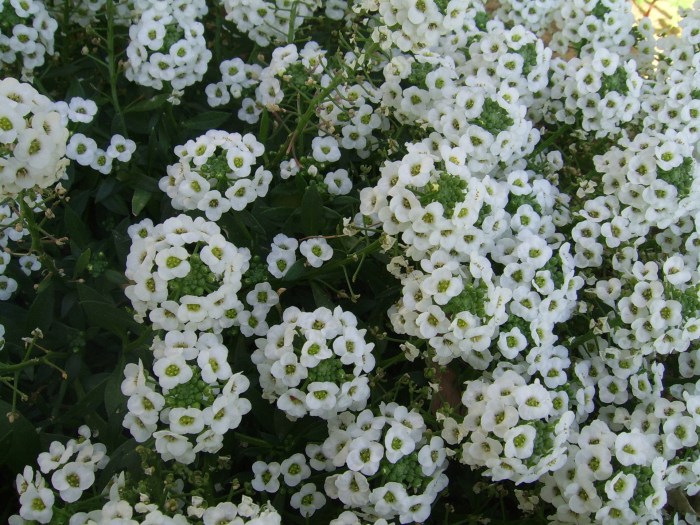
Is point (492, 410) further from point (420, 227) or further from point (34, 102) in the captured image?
point (34, 102)

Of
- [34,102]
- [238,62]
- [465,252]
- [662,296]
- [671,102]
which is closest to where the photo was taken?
[34,102]

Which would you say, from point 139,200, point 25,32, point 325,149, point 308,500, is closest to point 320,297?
point 325,149

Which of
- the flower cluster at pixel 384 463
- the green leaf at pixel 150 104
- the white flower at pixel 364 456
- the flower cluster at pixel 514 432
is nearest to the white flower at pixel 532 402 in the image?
the flower cluster at pixel 514 432

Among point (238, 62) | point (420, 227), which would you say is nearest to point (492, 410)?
point (420, 227)

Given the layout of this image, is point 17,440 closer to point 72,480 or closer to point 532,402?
point 72,480

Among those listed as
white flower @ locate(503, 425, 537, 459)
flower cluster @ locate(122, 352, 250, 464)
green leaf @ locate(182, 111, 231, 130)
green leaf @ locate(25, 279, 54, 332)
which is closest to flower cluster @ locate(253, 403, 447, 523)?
white flower @ locate(503, 425, 537, 459)

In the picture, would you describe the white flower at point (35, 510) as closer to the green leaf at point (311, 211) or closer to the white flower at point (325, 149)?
the green leaf at point (311, 211)

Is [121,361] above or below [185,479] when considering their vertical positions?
above
